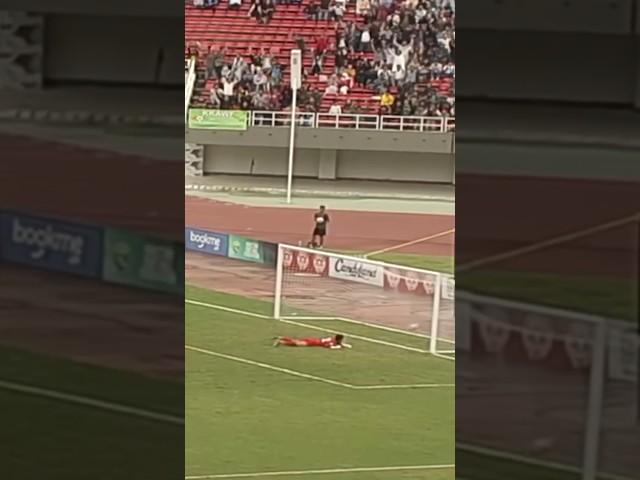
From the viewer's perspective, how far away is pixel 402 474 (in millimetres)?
4250

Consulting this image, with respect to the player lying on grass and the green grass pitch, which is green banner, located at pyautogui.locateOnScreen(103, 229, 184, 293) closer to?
the green grass pitch

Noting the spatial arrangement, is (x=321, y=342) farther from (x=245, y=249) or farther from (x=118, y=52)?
(x=118, y=52)

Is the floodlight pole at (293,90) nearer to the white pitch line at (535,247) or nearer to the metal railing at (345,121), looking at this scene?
the metal railing at (345,121)

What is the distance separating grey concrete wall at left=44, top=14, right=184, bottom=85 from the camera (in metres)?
1.10

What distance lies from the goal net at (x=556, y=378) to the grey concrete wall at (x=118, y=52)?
0.47m

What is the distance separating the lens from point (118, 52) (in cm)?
111

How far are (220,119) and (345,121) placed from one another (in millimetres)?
582

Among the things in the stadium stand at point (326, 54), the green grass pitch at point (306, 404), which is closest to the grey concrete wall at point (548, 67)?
the stadium stand at point (326, 54)

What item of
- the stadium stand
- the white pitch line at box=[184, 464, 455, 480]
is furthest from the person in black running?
the white pitch line at box=[184, 464, 455, 480]

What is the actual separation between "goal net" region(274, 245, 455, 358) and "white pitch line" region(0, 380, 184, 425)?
3.22 m

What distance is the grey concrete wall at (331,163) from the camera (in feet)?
8.83

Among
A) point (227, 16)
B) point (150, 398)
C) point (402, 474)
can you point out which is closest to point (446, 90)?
point (227, 16)

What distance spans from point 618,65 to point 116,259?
0.65 metres

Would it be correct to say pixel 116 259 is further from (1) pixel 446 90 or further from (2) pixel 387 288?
(2) pixel 387 288
